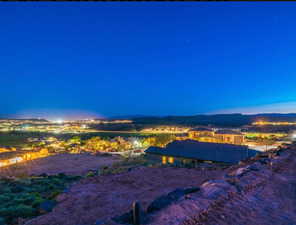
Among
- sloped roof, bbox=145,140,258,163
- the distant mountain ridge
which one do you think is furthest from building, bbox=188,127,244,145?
the distant mountain ridge

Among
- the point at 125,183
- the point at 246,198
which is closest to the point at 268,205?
the point at 246,198

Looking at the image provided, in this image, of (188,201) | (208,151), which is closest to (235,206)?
(188,201)

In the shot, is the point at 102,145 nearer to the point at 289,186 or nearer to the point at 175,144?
the point at 175,144

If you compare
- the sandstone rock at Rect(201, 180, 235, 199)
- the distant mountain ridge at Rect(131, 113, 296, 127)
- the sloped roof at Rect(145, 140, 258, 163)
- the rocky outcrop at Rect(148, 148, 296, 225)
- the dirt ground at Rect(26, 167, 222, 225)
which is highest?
the distant mountain ridge at Rect(131, 113, 296, 127)

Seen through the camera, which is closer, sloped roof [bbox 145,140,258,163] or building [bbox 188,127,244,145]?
sloped roof [bbox 145,140,258,163]

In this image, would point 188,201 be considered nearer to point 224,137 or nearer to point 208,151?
point 208,151

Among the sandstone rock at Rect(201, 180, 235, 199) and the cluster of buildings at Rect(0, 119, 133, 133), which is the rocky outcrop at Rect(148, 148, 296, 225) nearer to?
the sandstone rock at Rect(201, 180, 235, 199)
